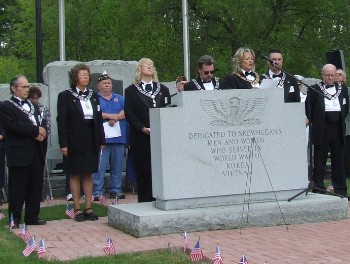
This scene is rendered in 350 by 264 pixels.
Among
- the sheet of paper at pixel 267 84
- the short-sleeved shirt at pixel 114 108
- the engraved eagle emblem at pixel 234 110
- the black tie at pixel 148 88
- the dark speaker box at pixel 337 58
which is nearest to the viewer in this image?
the engraved eagle emblem at pixel 234 110

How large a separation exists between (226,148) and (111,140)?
12.1 ft

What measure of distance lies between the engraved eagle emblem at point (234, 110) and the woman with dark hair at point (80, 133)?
1.71 metres

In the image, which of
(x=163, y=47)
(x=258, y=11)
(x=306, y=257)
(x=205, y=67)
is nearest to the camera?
(x=306, y=257)

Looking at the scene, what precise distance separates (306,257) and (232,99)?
8.73ft

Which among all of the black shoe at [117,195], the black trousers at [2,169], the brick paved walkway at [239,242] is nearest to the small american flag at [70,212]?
the brick paved walkway at [239,242]

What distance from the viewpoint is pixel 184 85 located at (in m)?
10.9

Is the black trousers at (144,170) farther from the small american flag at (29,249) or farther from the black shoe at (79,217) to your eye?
the small american flag at (29,249)

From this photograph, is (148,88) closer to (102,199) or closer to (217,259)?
(102,199)

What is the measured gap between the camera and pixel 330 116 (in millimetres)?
11680

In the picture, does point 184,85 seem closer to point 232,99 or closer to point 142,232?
point 232,99

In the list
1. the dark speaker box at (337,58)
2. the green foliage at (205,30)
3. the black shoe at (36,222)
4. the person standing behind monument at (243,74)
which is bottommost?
the black shoe at (36,222)

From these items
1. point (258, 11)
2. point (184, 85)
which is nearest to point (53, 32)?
Result: point (258, 11)

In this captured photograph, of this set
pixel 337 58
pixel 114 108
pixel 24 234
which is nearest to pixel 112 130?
pixel 114 108

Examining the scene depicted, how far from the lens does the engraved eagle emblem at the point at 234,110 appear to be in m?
9.60
